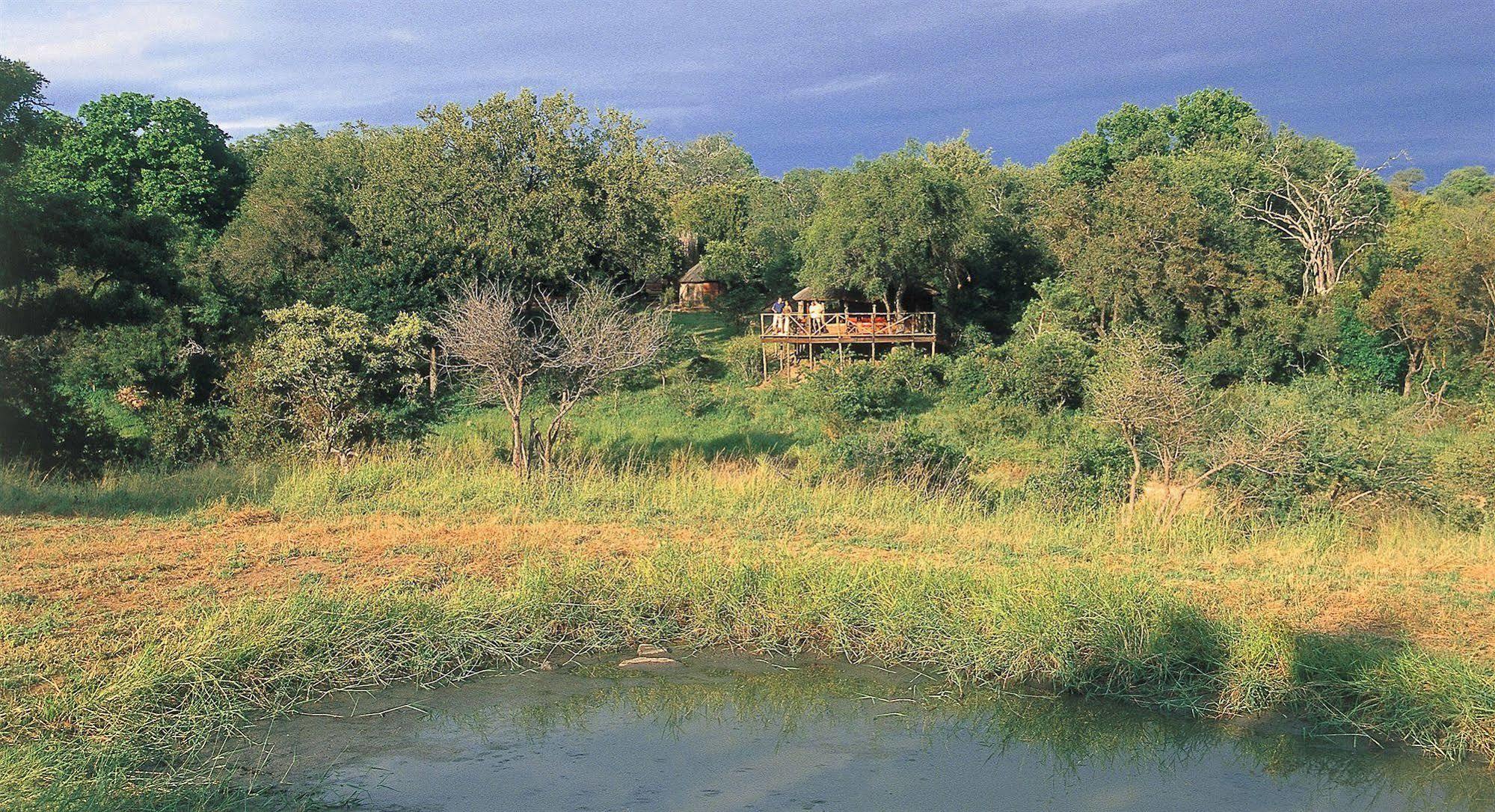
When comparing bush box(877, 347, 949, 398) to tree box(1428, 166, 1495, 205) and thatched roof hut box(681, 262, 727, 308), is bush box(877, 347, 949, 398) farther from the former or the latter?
tree box(1428, 166, 1495, 205)

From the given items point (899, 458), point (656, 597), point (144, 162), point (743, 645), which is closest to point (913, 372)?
point (899, 458)

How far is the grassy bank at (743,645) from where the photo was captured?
22.7 ft

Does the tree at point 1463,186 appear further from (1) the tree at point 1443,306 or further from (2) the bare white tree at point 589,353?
(2) the bare white tree at point 589,353

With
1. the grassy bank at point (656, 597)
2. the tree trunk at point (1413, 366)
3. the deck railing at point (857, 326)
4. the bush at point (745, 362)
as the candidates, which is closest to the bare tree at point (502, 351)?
the grassy bank at point (656, 597)

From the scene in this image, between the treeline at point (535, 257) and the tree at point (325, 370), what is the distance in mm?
44

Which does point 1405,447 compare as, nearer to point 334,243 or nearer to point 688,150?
point 334,243

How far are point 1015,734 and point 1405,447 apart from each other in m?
8.81

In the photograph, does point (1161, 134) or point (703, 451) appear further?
point (1161, 134)

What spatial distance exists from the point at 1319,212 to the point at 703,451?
22136 millimetres

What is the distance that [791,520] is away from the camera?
12164 millimetres

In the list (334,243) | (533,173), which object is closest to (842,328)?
(533,173)

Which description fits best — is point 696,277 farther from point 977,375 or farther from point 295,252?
point 977,375

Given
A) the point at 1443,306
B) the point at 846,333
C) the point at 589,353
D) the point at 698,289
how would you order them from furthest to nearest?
the point at 698,289, the point at 846,333, the point at 1443,306, the point at 589,353

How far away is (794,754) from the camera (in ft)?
23.4
